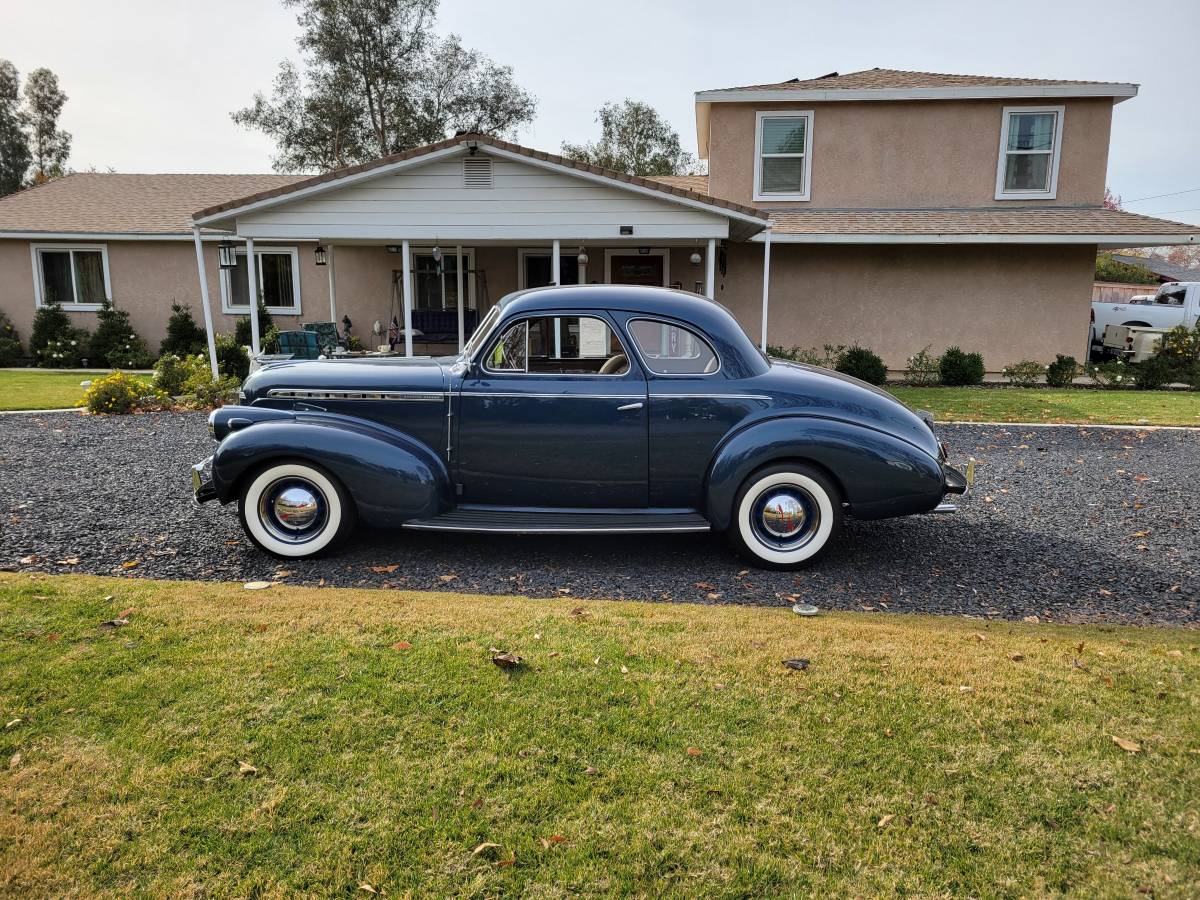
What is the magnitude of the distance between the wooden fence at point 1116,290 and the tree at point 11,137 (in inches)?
2114

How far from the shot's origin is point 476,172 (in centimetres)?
1339

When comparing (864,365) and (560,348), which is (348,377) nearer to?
(560,348)

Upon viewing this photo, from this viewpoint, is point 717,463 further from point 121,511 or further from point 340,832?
point 121,511

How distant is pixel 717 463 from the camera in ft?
17.8

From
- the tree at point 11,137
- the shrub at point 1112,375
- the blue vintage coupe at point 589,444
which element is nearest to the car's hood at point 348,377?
the blue vintage coupe at point 589,444

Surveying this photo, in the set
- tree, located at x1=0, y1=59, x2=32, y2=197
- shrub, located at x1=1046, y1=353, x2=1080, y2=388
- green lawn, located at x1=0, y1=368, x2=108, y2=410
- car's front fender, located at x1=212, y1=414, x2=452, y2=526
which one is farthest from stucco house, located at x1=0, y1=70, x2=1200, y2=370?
tree, located at x1=0, y1=59, x2=32, y2=197

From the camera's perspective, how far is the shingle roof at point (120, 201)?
65.0 feet

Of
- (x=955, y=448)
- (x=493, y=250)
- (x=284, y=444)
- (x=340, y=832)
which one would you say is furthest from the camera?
(x=493, y=250)

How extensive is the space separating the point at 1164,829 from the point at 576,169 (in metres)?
12.1

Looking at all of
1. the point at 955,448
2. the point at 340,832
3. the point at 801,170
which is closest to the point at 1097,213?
the point at 801,170

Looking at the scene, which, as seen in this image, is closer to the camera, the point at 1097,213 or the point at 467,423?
the point at 467,423

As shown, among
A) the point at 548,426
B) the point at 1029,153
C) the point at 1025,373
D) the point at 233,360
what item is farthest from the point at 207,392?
the point at 1029,153

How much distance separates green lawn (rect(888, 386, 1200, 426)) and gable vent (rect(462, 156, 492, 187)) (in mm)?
7853

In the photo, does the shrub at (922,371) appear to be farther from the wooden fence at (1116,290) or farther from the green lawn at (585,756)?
the wooden fence at (1116,290)
